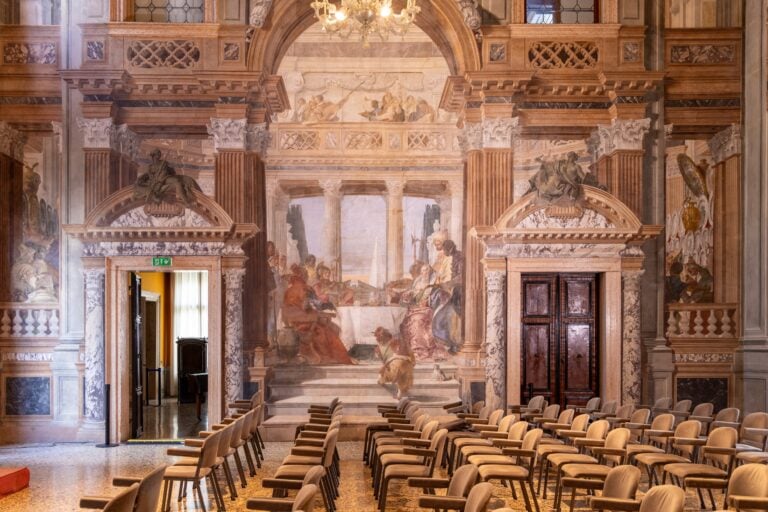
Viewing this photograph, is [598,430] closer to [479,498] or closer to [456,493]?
→ [456,493]

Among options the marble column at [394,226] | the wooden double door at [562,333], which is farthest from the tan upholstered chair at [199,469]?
the marble column at [394,226]

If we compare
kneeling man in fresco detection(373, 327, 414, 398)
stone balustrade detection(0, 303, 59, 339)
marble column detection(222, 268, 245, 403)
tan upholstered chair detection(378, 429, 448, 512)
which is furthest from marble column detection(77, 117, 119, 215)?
tan upholstered chair detection(378, 429, 448, 512)

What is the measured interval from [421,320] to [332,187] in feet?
10.8

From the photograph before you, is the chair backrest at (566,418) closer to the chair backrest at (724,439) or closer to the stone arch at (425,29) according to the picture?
the chair backrest at (724,439)

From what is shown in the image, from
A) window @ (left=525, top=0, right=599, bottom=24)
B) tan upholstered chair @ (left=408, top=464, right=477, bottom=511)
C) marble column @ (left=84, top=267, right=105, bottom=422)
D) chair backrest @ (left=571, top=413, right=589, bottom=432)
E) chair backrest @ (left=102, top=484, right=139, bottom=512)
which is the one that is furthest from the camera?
window @ (left=525, top=0, right=599, bottom=24)

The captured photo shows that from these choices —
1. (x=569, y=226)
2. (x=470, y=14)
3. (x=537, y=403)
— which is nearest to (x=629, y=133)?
(x=569, y=226)

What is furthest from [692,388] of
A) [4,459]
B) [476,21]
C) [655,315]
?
[4,459]

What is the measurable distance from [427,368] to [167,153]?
258 inches

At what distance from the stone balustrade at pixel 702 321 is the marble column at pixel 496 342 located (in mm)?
3098

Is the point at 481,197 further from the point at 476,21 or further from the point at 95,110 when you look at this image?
the point at 95,110

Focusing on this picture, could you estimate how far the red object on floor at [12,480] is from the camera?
369 inches

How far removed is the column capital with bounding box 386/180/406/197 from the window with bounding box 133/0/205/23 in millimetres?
4919

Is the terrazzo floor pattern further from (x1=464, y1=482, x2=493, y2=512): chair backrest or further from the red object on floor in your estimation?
(x1=464, y1=482, x2=493, y2=512): chair backrest

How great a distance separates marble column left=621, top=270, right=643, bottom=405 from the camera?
44.0ft
